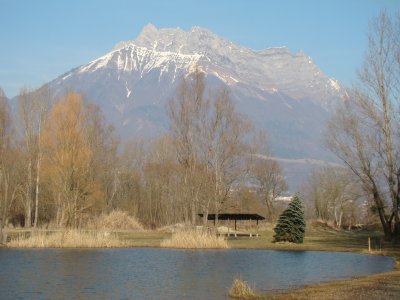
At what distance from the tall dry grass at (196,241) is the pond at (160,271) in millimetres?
1298

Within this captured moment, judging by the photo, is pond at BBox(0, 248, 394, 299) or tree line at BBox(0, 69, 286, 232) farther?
tree line at BBox(0, 69, 286, 232)

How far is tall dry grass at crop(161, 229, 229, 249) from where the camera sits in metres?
36.0

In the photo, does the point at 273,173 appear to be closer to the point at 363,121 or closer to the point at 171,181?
the point at 171,181

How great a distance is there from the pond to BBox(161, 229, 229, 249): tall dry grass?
1298mm

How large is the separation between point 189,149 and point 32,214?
24740 mm

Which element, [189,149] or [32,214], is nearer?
[189,149]

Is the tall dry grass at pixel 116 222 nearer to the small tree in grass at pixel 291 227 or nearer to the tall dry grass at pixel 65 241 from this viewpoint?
the tall dry grass at pixel 65 241

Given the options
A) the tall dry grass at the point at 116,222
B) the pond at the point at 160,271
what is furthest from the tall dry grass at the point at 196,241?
the tall dry grass at the point at 116,222

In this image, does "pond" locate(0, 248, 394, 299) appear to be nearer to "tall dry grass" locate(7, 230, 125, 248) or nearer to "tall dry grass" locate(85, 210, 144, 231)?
"tall dry grass" locate(7, 230, 125, 248)

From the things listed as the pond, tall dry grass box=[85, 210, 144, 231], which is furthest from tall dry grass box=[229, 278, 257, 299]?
tall dry grass box=[85, 210, 144, 231]

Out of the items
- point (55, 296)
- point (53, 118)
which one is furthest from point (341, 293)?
point (53, 118)

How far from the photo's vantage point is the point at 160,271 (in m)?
24.5

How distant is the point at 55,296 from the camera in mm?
17469

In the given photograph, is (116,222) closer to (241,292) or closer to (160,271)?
Result: (160,271)
